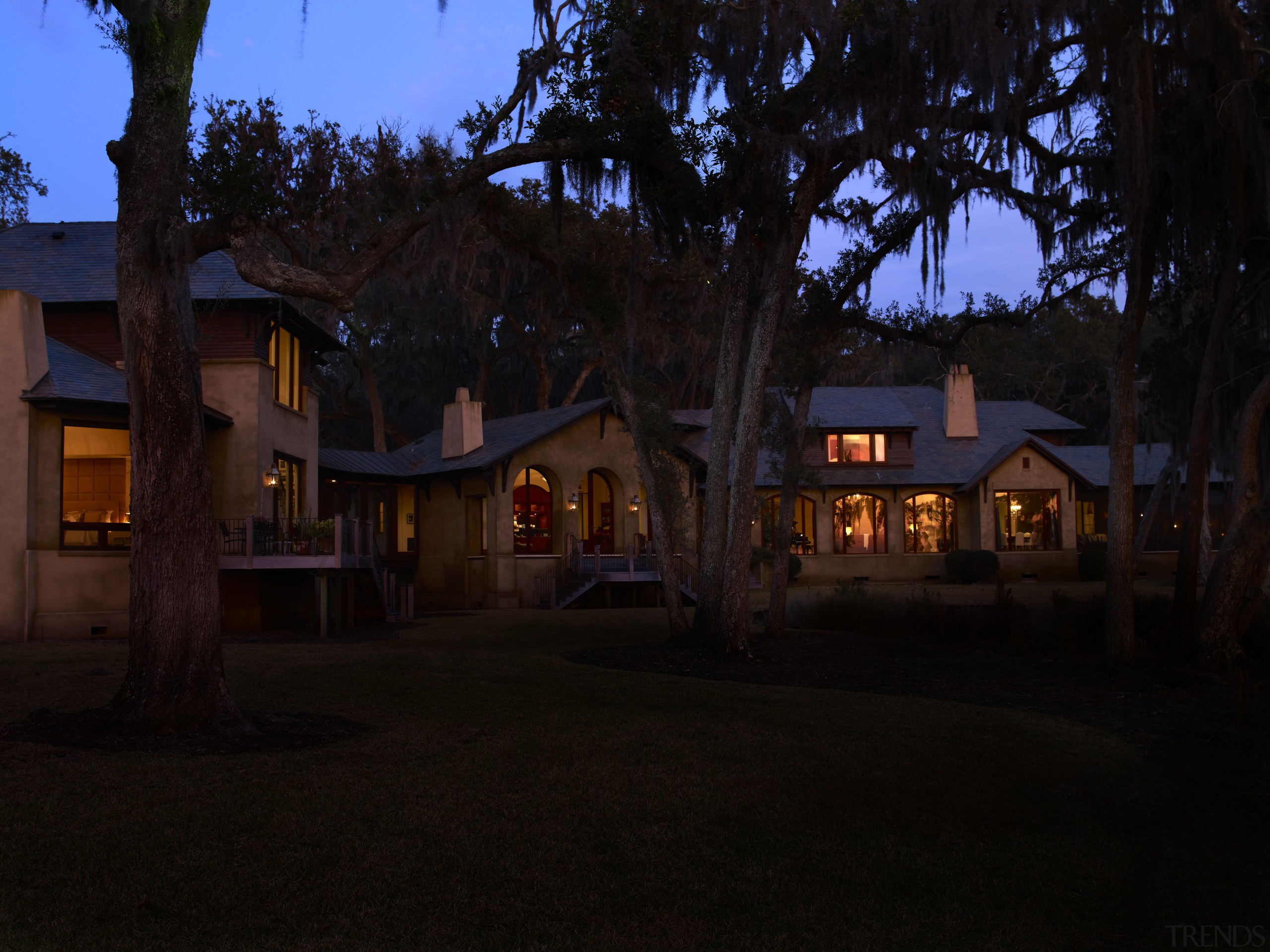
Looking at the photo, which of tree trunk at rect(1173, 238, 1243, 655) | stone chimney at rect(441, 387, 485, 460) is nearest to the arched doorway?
stone chimney at rect(441, 387, 485, 460)

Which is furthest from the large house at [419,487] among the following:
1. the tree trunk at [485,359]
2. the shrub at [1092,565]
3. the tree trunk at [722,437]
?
the tree trunk at [485,359]

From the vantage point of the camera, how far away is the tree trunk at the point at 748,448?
14.3 meters

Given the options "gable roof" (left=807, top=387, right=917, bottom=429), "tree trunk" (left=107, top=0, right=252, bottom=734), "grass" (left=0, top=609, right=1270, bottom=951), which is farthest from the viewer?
"gable roof" (left=807, top=387, right=917, bottom=429)

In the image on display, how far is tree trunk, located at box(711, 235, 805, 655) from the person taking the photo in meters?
14.3

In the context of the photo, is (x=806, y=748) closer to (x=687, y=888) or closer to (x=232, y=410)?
(x=687, y=888)

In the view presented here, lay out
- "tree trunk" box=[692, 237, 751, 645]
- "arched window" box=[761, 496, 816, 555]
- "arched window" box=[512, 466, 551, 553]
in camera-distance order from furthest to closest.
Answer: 1. "arched window" box=[761, 496, 816, 555]
2. "arched window" box=[512, 466, 551, 553]
3. "tree trunk" box=[692, 237, 751, 645]

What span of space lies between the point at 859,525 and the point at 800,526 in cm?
204

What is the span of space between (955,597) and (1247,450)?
535 inches

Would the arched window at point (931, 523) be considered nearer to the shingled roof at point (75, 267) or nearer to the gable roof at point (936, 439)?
the gable roof at point (936, 439)

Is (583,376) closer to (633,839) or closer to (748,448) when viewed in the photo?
(748,448)

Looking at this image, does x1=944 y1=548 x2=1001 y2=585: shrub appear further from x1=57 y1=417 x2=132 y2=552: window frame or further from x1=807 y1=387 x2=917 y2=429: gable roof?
x1=57 y1=417 x2=132 y2=552: window frame

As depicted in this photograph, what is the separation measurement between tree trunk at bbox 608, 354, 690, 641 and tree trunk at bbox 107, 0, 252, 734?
8.87 m

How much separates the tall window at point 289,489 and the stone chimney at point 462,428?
7253 mm

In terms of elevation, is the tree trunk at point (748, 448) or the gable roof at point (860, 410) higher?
the gable roof at point (860, 410)
